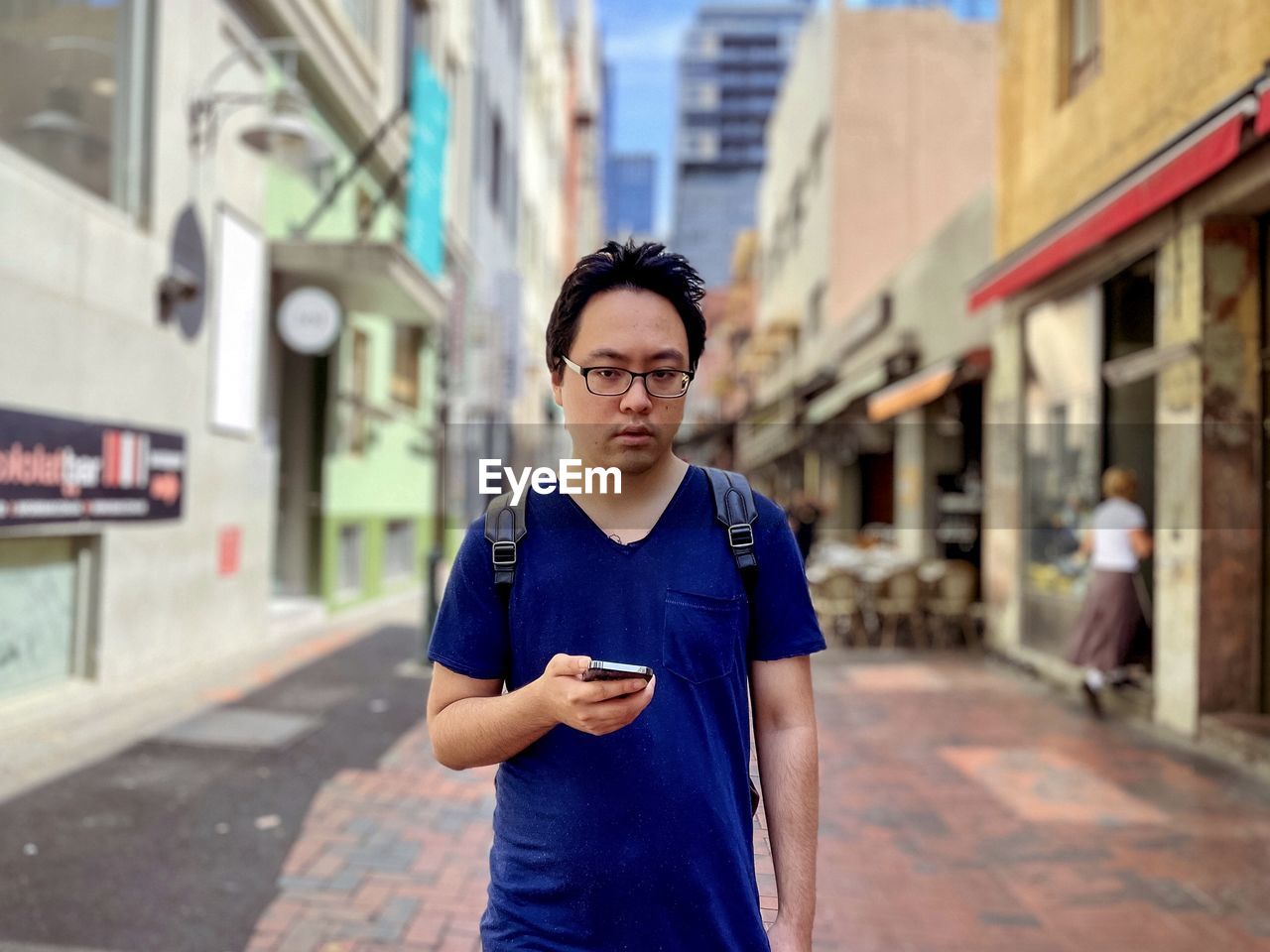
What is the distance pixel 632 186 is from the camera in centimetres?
19375

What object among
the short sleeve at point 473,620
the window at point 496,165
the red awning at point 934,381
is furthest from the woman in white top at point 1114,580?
the window at point 496,165

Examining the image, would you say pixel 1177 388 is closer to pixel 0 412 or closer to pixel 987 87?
pixel 0 412

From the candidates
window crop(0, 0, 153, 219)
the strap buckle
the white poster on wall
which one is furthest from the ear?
the white poster on wall

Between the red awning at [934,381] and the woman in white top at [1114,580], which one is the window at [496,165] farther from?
the woman in white top at [1114,580]

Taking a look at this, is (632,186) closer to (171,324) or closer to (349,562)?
(349,562)

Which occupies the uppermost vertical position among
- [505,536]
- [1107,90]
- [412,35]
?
[412,35]

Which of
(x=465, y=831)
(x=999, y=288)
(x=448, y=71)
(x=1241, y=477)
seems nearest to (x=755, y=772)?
(x=465, y=831)

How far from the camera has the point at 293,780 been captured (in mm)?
5754

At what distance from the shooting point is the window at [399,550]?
16922mm

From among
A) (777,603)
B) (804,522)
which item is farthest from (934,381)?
(777,603)

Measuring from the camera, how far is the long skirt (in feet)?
25.6

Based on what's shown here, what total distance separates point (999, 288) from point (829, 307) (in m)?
12.8

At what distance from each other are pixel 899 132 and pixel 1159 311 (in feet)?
51.7

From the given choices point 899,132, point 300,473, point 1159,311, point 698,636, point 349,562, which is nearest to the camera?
point 698,636
